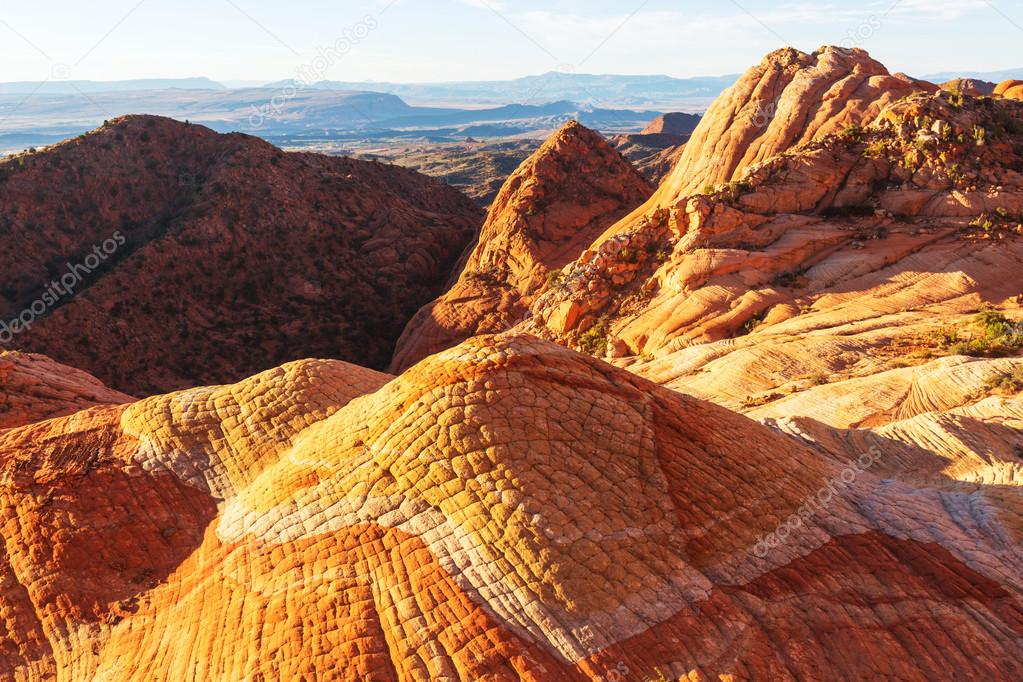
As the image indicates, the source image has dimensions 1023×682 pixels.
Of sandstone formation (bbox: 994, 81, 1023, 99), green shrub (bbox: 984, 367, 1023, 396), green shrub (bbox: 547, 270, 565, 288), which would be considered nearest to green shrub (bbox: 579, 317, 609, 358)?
green shrub (bbox: 547, 270, 565, 288)

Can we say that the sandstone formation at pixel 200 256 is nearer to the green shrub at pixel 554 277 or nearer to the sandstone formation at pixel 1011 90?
the green shrub at pixel 554 277

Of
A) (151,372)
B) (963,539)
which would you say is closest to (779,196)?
(963,539)

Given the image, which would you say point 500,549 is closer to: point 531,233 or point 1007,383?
point 1007,383

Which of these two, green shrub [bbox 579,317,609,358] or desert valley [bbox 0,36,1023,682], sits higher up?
desert valley [bbox 0,36,1023,682]

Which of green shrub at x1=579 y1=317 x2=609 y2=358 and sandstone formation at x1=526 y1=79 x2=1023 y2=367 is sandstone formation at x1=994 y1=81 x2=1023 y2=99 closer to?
sandstone formation at x1=526 y1=79 x2=1023 y2=367

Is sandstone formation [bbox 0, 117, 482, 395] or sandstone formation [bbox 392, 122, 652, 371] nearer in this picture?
sandstone formation [bbox 392, 122, 652, 371]

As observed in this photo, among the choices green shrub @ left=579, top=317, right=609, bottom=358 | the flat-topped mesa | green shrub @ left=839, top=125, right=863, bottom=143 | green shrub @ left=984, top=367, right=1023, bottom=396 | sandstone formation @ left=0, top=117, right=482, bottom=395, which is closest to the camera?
green shrub @ left=984, top=367, right=1023, bottom=396

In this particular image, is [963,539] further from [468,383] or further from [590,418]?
[468,383]
